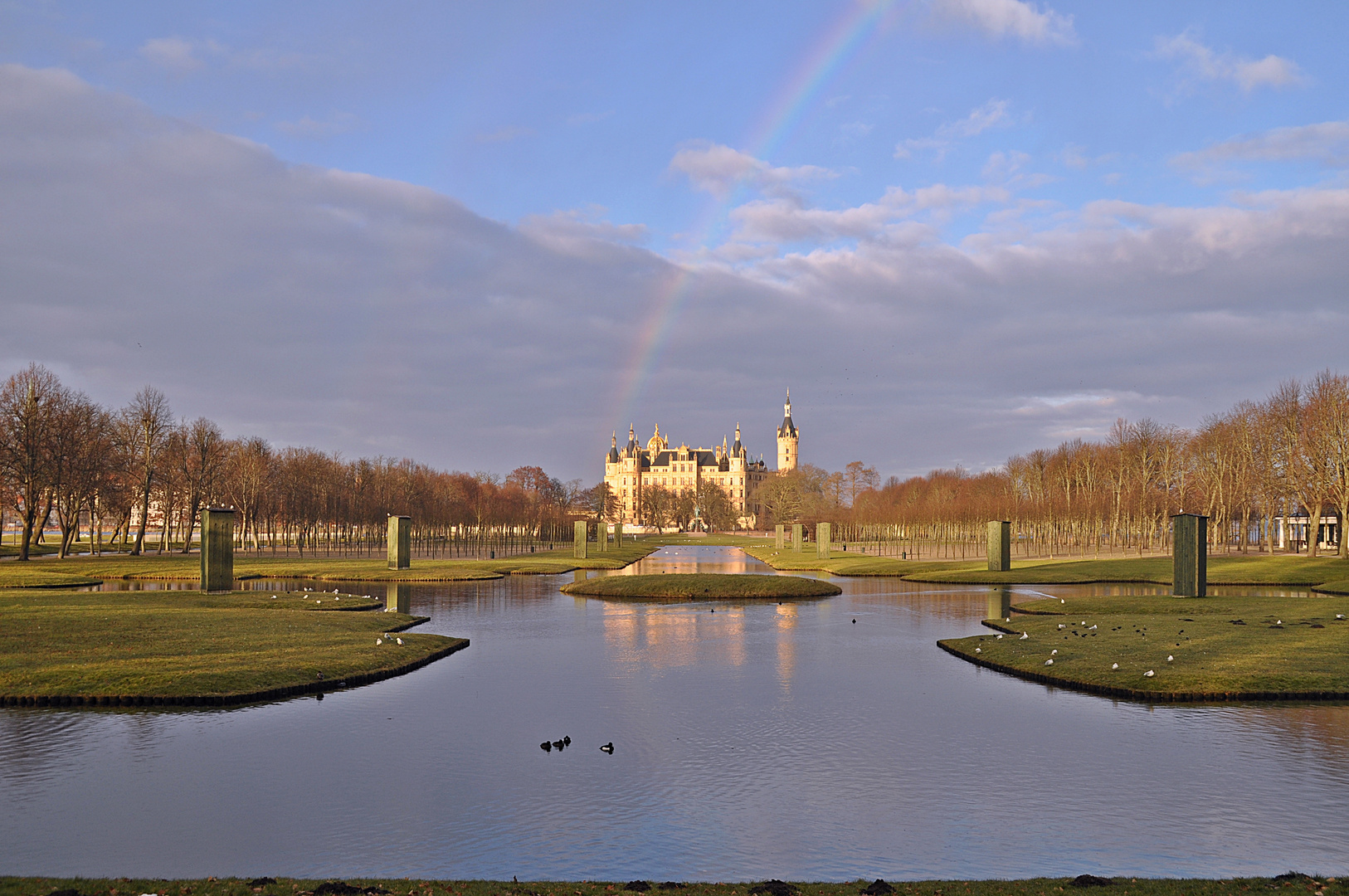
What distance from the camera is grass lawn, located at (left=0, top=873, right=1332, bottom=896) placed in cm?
1066

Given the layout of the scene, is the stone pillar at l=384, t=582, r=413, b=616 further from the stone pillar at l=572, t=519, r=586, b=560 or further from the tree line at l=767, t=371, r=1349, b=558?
the tree line at l=767, t=371, r=1349, b=558

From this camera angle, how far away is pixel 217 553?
1827 inches

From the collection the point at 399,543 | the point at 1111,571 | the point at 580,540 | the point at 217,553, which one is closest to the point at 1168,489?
the point at 1111,571

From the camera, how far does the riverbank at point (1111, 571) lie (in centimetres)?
5859

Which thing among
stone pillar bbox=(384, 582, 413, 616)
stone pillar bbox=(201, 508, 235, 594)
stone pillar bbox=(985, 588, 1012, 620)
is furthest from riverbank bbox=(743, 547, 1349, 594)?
stone pillar bbox=(201, 508, 235, 594)

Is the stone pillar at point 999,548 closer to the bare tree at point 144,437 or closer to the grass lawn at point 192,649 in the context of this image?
the grass lawn at point 192,649

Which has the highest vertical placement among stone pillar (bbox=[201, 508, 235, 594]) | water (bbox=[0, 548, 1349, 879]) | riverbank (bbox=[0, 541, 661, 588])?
stone pillar (bbox=[201, 508, 235, 594])

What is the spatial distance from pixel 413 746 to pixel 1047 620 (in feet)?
89.4

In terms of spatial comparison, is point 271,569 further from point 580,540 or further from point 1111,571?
point 1111,571

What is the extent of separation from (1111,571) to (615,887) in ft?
201

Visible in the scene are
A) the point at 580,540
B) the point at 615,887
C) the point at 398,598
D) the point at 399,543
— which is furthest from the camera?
the point at 580,540

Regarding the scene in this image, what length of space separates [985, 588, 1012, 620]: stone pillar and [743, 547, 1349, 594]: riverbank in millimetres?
6569

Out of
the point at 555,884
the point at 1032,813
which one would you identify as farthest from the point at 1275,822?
the point at 555,884

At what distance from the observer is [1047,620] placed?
36656mm
